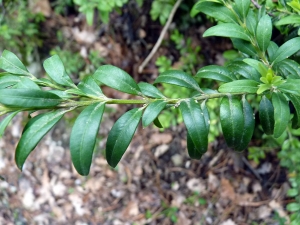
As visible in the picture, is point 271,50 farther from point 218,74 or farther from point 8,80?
point 8,80

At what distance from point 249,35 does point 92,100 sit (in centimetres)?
57

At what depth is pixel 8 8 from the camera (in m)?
2.68

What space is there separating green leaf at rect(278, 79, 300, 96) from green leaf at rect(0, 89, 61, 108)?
0.66 m

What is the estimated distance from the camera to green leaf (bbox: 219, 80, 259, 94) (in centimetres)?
97

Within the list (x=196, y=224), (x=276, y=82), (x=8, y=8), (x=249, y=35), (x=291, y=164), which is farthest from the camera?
(x=196, y=224)

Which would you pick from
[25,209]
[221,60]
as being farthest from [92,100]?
[25,209]

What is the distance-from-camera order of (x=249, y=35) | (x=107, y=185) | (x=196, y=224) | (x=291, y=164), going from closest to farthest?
(x=249, y=35) → (x=291, y=164) → (x=196, y=224) → (x=107, y=185)

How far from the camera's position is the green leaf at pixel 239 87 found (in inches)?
38.3

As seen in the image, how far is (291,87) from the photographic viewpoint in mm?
951

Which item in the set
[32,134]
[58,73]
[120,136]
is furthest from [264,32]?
[32,134]

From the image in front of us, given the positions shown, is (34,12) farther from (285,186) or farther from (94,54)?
(285,186)

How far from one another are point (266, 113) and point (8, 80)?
84 centimetres

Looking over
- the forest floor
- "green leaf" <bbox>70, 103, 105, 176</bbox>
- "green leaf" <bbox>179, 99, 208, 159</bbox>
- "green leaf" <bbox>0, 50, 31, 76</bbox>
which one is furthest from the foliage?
"green leaf" <bbox>179, 99, 208, 159</bbox>

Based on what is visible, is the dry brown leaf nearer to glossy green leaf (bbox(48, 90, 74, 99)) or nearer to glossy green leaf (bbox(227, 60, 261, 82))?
glossy green leaf (bbox(227, 60, 261, 82))
